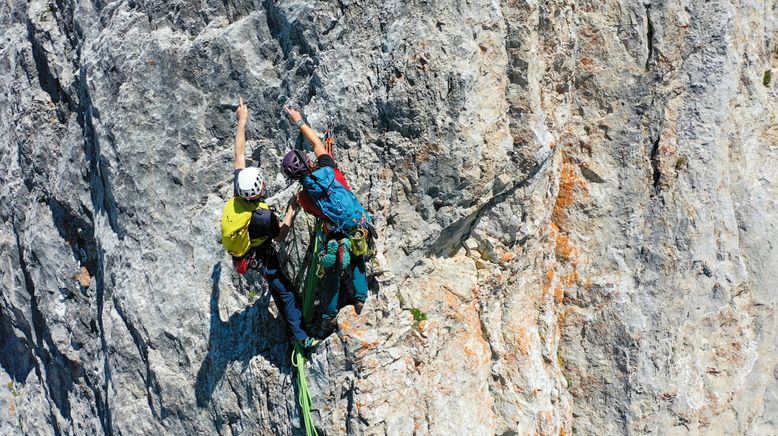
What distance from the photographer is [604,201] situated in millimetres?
9992

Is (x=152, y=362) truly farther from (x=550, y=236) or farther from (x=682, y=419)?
(x=682, y=419)

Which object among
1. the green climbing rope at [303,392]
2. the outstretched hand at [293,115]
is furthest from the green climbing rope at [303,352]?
the outstretched hand at [293,115]

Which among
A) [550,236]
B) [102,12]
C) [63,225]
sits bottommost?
[550,236]

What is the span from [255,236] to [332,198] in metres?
1.13

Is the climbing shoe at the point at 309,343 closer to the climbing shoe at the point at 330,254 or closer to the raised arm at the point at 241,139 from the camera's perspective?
the climbing shoe at the point at 330,254

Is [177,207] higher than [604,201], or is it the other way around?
[177,207]

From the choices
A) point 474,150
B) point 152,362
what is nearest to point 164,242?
point 152,362

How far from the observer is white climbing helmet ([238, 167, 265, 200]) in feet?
23.6

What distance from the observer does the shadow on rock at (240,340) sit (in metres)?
8.56

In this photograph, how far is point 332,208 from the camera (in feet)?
23.3

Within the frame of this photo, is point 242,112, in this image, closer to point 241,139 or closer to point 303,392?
point 241,139

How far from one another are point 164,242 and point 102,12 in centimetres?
403

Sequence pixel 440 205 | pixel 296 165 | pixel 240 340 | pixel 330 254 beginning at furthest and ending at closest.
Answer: pixel 240 340 → pixel 440 205 → pixel 330 254 → pixel 296 165

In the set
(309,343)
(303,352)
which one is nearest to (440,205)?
(309,343)
